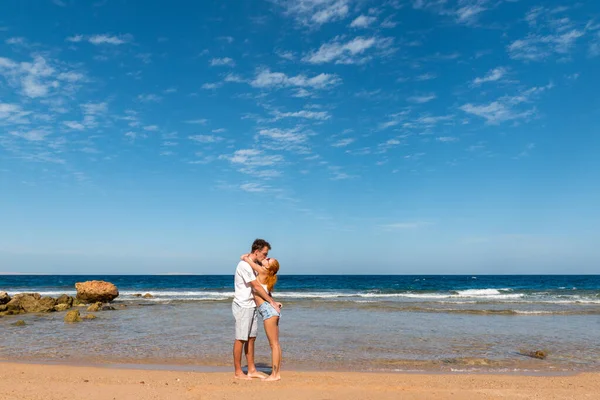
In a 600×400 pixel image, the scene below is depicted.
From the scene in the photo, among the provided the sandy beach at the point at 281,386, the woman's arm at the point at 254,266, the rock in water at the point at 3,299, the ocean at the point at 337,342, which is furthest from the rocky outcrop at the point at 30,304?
the woman's arm at the point at 254,266

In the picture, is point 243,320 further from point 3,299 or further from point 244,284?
point 3,299

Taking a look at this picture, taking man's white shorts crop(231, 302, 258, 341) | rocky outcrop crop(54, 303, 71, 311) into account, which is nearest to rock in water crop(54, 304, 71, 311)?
rocky outcrop crop(54, 303, 71, 311)

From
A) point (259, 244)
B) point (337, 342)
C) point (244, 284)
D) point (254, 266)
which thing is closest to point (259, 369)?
point (244, 284)

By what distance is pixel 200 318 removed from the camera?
1644 cm

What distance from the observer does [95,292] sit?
2312cm

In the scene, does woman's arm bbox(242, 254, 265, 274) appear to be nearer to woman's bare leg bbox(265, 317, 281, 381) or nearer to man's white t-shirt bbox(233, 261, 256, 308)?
man's white t-shirt bbox(233, 261, 256, 308)

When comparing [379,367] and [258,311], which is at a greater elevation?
[258,311]

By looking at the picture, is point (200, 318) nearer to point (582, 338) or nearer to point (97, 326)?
point (97, 326)

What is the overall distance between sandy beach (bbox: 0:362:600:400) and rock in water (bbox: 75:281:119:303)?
16.9 metres

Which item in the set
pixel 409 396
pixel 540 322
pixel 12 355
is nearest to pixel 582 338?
pixel 540 322

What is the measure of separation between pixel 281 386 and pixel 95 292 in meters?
20.1

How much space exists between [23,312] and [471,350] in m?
17.6

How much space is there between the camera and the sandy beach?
561 centimetres

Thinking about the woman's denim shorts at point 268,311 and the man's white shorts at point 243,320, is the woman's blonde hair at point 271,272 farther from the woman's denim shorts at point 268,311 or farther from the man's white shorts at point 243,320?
the man's white shorts at point 243,320
